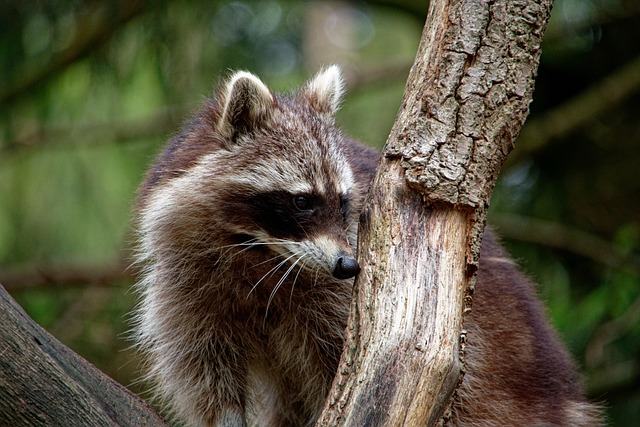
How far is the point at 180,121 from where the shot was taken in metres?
6.24

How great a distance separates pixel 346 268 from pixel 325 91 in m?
1.42

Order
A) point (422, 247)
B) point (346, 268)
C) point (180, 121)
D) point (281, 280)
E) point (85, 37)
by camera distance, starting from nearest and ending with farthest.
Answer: point (422, 247) < point (346, 268) < point (281, 280) < point (180, 121) < point (85, 37)

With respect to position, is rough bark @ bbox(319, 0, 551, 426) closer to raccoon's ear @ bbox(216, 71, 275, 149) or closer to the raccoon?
the raccoon

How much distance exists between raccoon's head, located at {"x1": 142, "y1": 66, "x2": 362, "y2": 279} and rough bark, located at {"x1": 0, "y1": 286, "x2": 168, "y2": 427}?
107cm

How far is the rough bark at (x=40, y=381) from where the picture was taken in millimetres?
2775

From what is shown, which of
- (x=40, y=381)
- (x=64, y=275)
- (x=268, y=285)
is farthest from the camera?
(x=64, y=275)

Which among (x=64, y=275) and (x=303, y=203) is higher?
(x=303, y=203)

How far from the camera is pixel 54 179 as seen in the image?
8.00 meters

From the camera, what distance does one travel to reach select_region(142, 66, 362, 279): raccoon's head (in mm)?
3809

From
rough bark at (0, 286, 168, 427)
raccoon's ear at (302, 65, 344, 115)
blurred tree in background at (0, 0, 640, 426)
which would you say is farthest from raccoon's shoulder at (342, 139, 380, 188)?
blurred tree in background at (0, 0, 640, 426)

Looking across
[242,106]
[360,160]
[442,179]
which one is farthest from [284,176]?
[442,179]

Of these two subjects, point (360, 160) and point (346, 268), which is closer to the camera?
point (346, 268)

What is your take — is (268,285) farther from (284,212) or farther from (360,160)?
(360,160)

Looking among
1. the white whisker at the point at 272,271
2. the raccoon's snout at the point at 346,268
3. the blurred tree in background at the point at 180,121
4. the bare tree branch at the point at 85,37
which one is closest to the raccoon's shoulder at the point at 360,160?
the white whisker at the point at 272,271
